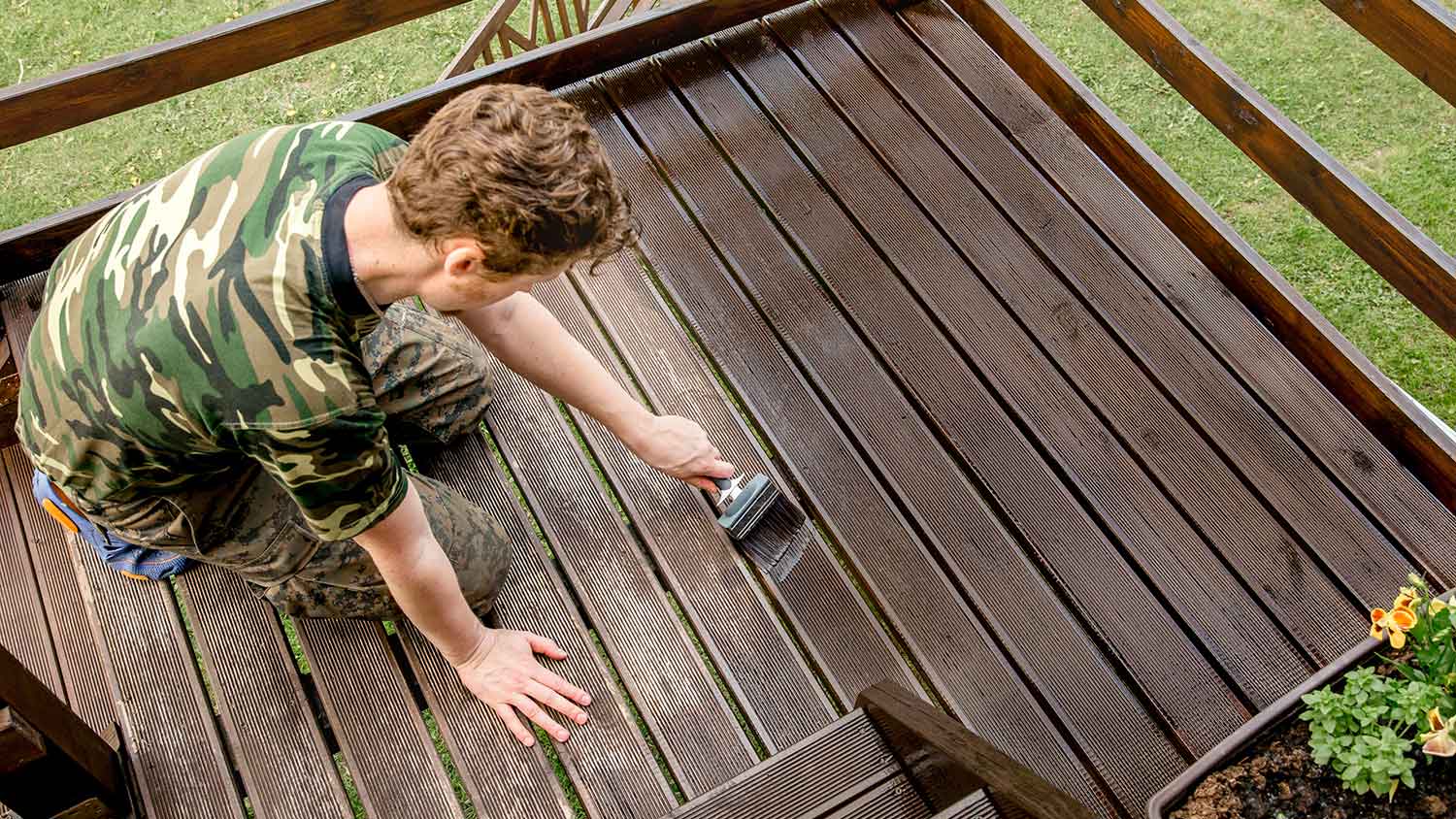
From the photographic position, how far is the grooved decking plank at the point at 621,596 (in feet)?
7.32

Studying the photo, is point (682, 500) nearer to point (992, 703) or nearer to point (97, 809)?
point (992, 703)

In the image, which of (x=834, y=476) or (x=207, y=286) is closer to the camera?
(x=207, y=286)

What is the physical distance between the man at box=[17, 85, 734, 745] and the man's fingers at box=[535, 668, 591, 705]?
31 centimetres

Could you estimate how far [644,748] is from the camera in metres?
2.22

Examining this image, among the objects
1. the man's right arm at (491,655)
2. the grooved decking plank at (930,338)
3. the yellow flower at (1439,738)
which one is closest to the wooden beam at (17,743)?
the man's right arm at (491,655)

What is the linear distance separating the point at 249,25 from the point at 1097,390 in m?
2.42

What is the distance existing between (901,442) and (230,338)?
164cm

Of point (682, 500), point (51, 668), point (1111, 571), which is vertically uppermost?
point (51, 668)

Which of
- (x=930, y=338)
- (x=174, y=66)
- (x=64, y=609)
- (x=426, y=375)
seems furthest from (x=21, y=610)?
(x=930, y=338)

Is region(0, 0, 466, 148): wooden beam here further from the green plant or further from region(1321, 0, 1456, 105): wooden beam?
the green plant

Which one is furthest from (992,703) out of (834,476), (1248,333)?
(1248,333)

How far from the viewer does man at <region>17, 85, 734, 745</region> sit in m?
1.54

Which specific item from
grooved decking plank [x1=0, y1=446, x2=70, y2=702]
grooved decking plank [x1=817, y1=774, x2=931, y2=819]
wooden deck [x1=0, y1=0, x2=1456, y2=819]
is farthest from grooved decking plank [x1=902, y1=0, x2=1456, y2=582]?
grooved decking plank [x1=0, y1=446, x2=70, y2=702]

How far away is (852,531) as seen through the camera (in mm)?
2521
